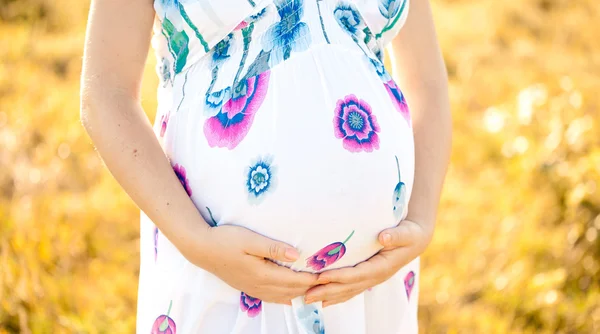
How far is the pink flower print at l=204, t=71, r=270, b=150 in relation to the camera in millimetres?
1100

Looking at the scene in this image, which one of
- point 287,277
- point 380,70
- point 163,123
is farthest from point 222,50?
point 287,277

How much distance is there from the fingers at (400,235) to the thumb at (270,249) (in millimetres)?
180

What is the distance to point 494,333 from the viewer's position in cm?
245

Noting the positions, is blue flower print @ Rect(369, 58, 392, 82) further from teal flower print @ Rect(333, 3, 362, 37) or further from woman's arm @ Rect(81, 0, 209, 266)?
woman's arm @ Rect(81, 0, 209, 266)

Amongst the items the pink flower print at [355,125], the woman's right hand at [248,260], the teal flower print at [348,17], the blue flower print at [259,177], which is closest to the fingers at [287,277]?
the woman's right hand at [248,260]

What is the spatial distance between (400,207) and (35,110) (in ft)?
9.64

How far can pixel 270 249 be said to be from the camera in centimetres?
108

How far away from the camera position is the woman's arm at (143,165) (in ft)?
3.53

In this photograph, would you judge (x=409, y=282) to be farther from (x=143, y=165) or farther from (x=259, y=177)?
(x=143, y=165)

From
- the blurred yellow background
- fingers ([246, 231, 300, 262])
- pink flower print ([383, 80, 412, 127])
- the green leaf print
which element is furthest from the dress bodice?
the blurred yellow background

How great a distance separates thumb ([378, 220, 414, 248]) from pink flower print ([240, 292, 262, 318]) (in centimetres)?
24

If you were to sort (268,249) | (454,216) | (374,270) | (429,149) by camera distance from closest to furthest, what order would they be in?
(268,249), (374,270), (429,149), (454,216)

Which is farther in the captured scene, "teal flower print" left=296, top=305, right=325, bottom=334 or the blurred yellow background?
the blurred yellow background

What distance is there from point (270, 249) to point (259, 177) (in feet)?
0.39
